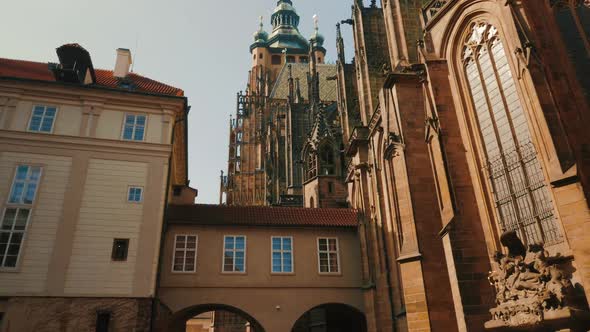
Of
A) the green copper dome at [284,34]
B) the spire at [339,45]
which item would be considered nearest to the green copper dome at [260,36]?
the green copper dome at [284,34]

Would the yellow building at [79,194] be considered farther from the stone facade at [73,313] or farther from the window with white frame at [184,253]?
the window with white frame at [184,253]

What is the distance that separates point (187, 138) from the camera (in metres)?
22.8

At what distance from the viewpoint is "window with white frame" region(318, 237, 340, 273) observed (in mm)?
19203

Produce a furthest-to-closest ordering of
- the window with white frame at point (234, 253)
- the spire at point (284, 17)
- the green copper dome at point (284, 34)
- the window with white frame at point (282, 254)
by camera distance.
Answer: the spire at point (284, 17) → the green copper dome at point (284, 34) → the window with white frame at point (282, 254) → the window with white frame at point (234, 253)

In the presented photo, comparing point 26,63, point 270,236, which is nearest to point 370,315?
point 270,236

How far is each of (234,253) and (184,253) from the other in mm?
2091

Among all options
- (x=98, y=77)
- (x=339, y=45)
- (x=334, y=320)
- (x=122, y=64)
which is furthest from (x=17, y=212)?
(x=339, y=45)

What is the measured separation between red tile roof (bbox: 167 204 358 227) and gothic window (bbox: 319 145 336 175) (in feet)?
27.3

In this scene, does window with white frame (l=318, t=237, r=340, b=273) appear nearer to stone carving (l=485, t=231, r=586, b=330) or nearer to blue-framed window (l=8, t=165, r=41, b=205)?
stone carving (l=485, t=231, r=586, b=330)

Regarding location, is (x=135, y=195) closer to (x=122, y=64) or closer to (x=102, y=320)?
(x=102, y=320)

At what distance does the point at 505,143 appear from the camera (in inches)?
432

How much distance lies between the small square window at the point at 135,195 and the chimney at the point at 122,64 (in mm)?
6598

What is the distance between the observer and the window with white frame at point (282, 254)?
61.8 feet

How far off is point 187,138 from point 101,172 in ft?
20.3
